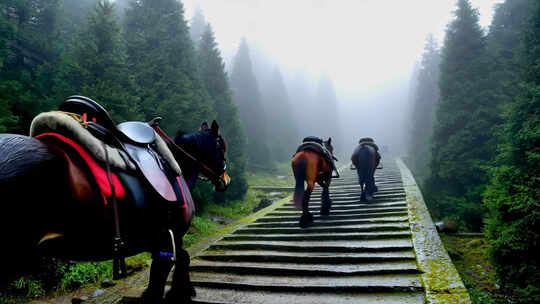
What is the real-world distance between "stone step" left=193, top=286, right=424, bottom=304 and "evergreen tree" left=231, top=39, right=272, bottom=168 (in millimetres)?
24513

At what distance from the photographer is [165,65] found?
1330 cm

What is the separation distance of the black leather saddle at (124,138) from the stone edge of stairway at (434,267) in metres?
2.97

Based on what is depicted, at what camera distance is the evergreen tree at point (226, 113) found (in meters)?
15.5

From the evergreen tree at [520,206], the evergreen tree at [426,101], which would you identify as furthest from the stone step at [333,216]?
the evergreen tree at [426,101]

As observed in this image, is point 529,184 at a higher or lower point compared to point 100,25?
lower

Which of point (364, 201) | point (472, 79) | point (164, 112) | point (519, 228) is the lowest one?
point (364, 201)

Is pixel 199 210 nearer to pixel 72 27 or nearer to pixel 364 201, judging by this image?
pixel 364 201

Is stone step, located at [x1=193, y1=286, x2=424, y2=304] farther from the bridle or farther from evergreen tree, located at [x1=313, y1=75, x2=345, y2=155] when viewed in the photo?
evergreen tree, located at [x1=313, y1=75, x2=345, y2=155]

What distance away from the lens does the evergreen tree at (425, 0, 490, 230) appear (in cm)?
1152

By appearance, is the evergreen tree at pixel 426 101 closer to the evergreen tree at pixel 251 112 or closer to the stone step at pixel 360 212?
the evergreen tree at pixel 251 112

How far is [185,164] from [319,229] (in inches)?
137

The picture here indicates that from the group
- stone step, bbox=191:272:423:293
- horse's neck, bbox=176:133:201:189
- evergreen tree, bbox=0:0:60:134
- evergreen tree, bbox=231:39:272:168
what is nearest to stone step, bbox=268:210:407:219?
stone step, bbox=191:272:423:293

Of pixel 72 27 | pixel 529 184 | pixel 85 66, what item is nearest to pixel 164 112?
pixel 85 66

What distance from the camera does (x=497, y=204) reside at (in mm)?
4891
